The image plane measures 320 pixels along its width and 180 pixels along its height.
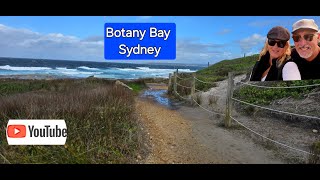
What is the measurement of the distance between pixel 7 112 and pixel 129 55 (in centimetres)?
287

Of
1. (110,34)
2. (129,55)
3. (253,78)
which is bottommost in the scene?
(253,78)

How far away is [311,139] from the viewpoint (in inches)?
197

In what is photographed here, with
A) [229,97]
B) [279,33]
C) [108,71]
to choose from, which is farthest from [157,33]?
[108,71]

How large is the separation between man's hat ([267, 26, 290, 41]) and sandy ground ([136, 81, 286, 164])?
172 centimetres

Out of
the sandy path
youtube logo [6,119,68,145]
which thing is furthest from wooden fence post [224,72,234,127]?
youtube logo [6,119,68,145]

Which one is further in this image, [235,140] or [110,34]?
[235,140]

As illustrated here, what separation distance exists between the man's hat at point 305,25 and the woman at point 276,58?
0.50 ft

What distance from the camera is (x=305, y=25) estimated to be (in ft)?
12.1

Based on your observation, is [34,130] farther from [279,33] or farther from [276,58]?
[276,58]

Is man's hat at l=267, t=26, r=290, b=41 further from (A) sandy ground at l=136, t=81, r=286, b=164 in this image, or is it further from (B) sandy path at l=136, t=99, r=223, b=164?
(B) sandy path at l=136, t=99, r=223, b=164

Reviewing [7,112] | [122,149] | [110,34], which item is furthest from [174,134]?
[7,112]

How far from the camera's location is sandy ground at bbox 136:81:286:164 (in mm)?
4152
